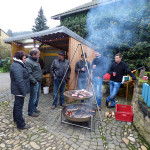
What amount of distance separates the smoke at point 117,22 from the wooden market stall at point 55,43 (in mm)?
2319

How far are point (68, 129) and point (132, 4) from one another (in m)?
8.78

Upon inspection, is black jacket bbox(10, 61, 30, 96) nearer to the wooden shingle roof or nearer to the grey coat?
the grey coat

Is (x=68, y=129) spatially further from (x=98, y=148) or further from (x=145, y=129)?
(x=145, y=129)

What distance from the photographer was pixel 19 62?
9.57 ft

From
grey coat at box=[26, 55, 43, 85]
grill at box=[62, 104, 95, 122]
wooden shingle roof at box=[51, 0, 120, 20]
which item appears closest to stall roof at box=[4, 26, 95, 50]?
grey coat at box=[26, 55, 43, 85]

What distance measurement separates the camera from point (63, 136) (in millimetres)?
2906

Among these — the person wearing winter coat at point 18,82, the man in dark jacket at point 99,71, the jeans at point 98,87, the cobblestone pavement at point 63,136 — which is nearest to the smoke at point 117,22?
the man in dark jacket at point 99,71

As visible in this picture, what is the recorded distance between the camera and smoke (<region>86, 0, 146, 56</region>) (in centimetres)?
765

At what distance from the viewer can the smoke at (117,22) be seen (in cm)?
765

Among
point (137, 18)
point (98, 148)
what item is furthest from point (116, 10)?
point (98, 148)

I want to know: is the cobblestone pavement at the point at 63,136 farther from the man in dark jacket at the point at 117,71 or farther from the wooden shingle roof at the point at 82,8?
the wooden shingle roof at the point at 82,8

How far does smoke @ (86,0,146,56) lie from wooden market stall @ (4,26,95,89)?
2.32 metres

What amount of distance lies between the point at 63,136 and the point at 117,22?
8414mm

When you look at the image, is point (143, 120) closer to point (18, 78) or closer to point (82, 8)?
point (18, 78)
